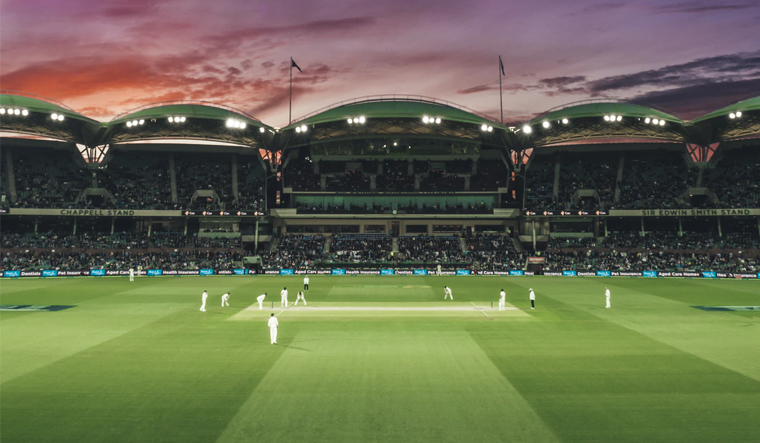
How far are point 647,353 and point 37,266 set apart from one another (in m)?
59.2

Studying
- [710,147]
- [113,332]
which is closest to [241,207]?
[113,332]

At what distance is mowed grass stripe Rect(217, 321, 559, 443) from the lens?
10.1m

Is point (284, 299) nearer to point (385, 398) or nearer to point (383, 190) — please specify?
point (385, 398)

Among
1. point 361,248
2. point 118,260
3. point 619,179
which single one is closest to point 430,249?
point 361,248

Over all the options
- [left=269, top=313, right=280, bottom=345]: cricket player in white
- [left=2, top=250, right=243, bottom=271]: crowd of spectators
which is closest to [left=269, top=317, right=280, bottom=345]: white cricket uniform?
[left=269, top=313, right=280, bottom=345]: cricket player in white

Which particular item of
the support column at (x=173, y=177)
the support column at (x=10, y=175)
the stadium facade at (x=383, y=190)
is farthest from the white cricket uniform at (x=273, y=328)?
the support column at (x=10, y=175)

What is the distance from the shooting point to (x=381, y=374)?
14297 millimetres

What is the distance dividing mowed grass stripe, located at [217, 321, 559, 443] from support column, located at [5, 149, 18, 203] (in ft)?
195

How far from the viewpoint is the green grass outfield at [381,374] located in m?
10.4

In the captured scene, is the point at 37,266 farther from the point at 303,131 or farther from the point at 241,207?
the point at 303,131

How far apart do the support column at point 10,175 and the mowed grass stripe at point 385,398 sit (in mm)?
59411

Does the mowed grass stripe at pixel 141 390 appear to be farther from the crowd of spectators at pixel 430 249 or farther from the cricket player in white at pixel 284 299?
the crowd of spectators at pixel 430 249

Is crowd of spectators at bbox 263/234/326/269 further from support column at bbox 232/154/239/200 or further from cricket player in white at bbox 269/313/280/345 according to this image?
cricket player in white at bbox 269/313/280/345

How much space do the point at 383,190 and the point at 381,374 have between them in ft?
155
